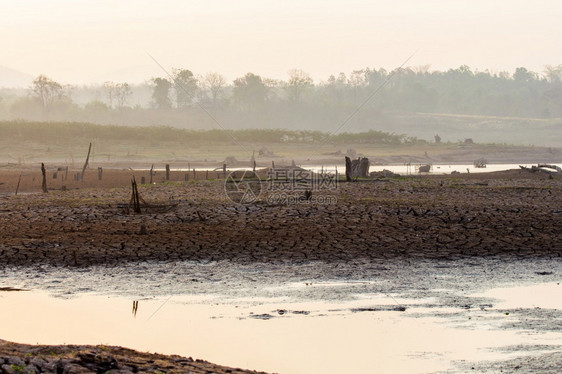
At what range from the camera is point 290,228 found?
19625mm

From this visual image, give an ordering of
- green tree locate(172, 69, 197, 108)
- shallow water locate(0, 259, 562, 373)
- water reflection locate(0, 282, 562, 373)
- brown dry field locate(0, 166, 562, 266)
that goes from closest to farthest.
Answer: water reflection locate(0, 282, 562, 373)
shallow water locate(0, 259, 562, 373)
brown dry field locate(0, 166, 562, 266)
green tree locate(172, 69, 197, 108)

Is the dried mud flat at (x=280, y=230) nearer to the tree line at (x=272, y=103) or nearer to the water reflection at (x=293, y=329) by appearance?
the water reflection at (x=293, y=329)

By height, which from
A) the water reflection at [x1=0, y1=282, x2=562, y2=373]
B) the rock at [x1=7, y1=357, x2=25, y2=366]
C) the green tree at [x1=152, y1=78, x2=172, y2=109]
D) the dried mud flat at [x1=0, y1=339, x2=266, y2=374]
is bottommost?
the water reflection at [x1=0, y1=282, x2=562, y2=373]

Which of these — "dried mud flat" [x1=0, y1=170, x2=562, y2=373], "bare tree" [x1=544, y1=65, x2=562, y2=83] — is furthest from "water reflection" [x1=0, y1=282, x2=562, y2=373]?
"bare tree" [x1=544, y1=65, x2=562, y2=83]

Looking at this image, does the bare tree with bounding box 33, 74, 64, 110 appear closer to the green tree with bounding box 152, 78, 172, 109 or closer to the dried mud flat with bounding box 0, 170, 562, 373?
the green tree with bounding box 152, 78, 172, 109

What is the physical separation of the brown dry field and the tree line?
90748 mm

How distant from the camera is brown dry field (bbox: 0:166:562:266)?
17422 millimetres

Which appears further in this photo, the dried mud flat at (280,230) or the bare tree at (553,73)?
the bare tree at (553,73)

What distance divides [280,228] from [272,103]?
346 feet

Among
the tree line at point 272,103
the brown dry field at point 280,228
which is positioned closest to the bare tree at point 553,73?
the tree line at point 272,103

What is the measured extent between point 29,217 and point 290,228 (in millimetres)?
6009

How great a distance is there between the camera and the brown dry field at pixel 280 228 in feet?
57.2

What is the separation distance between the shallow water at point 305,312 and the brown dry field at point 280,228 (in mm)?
910

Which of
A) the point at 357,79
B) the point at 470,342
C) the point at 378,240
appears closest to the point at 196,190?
the point at 378,240
